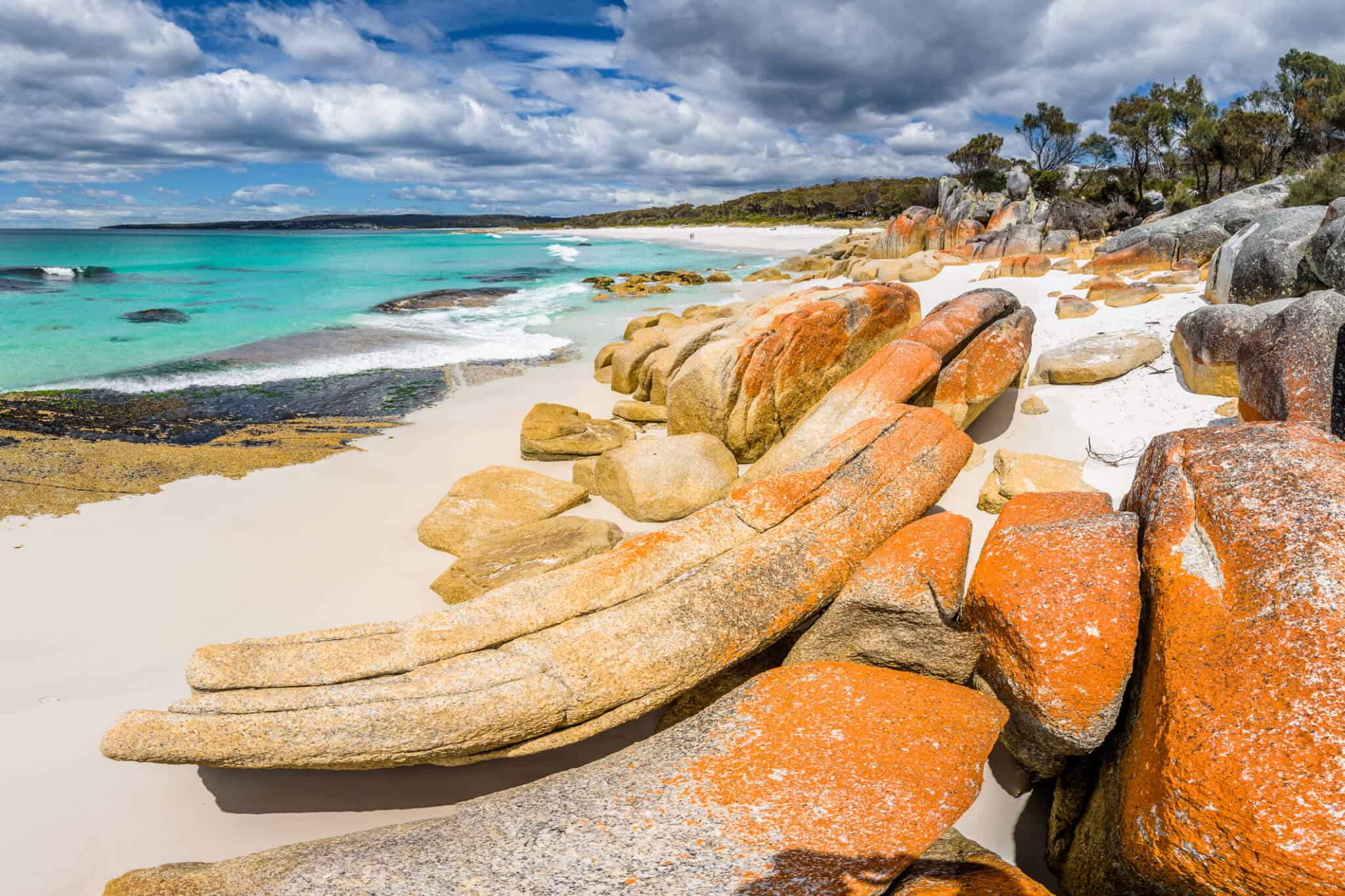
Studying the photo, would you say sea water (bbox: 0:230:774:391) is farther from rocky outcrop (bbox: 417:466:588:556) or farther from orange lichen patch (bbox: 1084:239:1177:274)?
orange lichen patch (bbox: 1084:239:1177:274)

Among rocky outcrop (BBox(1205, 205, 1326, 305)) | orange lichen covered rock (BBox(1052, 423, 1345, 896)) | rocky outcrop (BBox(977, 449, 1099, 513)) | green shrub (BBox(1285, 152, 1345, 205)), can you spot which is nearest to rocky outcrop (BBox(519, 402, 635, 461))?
rocky outcrop (BBox(977, 449, 1099, 513))

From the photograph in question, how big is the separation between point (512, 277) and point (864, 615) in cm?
4047

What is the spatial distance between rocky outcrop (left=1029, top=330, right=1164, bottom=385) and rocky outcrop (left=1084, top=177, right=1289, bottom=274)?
7.89 meters

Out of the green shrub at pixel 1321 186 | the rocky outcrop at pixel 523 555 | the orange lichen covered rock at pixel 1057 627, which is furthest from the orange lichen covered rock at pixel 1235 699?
the green shrub at pixel 1321 186

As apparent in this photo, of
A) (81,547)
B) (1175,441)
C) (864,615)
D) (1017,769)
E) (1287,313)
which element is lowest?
(1017,769)

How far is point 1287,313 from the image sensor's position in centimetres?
648

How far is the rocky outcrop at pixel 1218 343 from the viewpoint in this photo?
760cm

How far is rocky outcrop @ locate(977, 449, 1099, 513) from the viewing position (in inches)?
251

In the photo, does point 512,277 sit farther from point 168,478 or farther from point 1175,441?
point 1175,441

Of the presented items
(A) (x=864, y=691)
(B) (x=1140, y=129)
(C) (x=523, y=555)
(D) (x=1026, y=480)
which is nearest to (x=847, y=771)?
(A) (x=864, y=691)

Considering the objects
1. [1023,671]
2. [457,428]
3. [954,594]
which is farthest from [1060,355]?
[457,428]

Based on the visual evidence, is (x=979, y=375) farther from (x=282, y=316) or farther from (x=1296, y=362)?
(x=282, y=316)

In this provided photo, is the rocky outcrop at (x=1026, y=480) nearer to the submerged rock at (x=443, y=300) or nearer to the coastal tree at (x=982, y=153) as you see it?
the submerged rock at (x=443, y=300)

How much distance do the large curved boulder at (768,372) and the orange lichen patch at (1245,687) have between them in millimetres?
Answer: 5061
